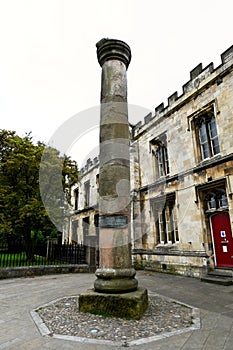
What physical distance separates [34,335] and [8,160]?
10.2 metres

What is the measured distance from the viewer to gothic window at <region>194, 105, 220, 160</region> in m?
10.2

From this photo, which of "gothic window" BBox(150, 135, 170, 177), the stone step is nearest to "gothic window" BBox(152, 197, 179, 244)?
"gothic window" BBox(150, 135, 170, 177)

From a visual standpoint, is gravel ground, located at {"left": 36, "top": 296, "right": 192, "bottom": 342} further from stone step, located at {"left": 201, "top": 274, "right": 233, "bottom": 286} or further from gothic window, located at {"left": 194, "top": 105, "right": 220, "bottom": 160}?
gothic window, located at {"left": 194, "top": 105, "right": 220, "bottom": 160}

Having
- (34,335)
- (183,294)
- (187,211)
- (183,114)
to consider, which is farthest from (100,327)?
(183,114)

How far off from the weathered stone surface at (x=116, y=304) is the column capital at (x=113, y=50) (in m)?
5.54

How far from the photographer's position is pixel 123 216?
197 inches

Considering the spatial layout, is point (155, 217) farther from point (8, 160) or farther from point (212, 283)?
point (8, 160)

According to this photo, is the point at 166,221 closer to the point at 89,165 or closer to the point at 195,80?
the point at 195,80

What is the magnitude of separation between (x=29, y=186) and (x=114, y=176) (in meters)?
9.06

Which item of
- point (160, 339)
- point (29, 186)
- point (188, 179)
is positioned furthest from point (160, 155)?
point (160, 339)

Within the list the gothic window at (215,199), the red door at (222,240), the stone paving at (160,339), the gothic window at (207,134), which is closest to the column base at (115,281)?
the stone paving at (160,339)

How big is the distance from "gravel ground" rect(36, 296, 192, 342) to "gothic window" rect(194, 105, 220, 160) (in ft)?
23.4

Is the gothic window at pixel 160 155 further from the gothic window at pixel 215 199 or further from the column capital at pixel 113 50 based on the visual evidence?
the column capital at pixel 113 50

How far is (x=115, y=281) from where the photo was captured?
15.0 ft
